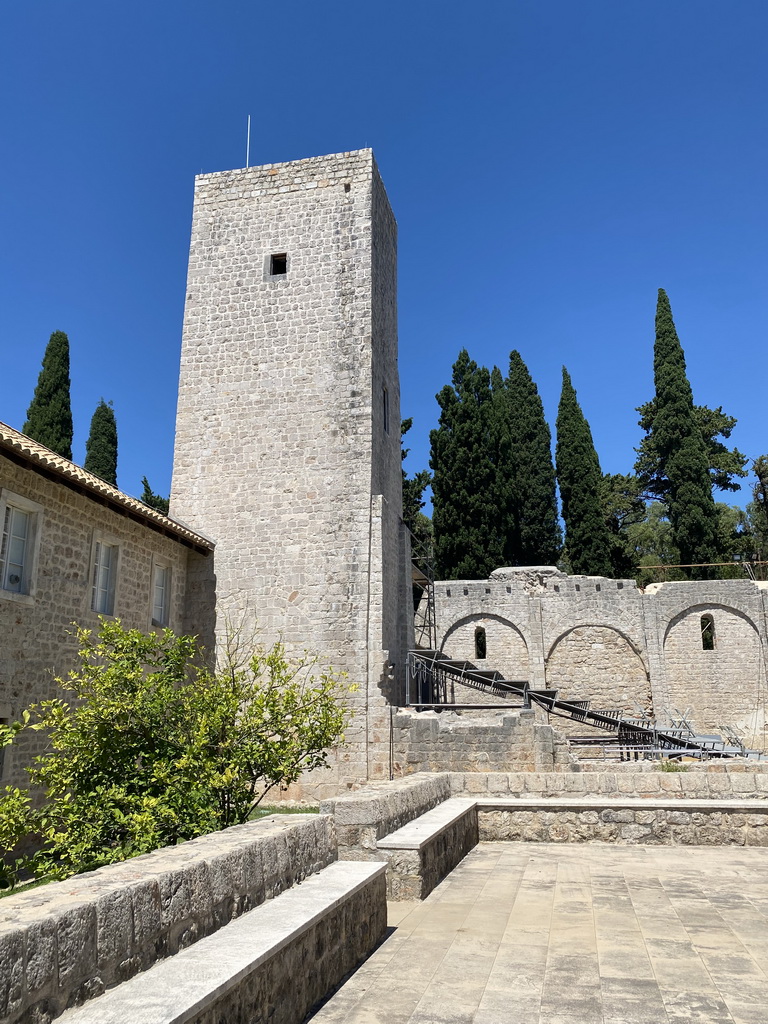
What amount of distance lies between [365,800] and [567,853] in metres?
2.76

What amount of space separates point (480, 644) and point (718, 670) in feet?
22.8

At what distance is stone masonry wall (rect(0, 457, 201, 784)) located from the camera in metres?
9.27

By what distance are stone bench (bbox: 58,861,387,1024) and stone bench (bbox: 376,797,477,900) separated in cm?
79

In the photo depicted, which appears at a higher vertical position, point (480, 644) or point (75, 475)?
point (75, 475)

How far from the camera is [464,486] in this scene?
94.4ft

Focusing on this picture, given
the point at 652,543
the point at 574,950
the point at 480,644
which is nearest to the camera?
the point at 574,950

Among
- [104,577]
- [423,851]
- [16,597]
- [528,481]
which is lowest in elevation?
[423,851]

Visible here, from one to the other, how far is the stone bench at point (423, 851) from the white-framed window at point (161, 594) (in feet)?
24.3

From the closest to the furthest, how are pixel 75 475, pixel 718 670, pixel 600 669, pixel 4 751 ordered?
pixel 4 751 → pixel 75 475 → pixel 718 670 → pixel 600 669

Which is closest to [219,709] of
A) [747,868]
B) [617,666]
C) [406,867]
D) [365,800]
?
[365,800]

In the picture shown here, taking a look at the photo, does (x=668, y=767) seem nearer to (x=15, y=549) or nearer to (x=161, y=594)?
(x=161, y=594)

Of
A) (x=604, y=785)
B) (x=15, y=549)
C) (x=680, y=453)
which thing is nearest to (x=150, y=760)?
(x=15, y=549)

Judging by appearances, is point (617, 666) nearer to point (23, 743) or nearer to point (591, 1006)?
point (23, 743)

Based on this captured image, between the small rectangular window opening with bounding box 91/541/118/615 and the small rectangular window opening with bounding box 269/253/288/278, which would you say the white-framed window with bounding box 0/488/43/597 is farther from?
the small rectangular window opening with bounding box 269/253/288/278
